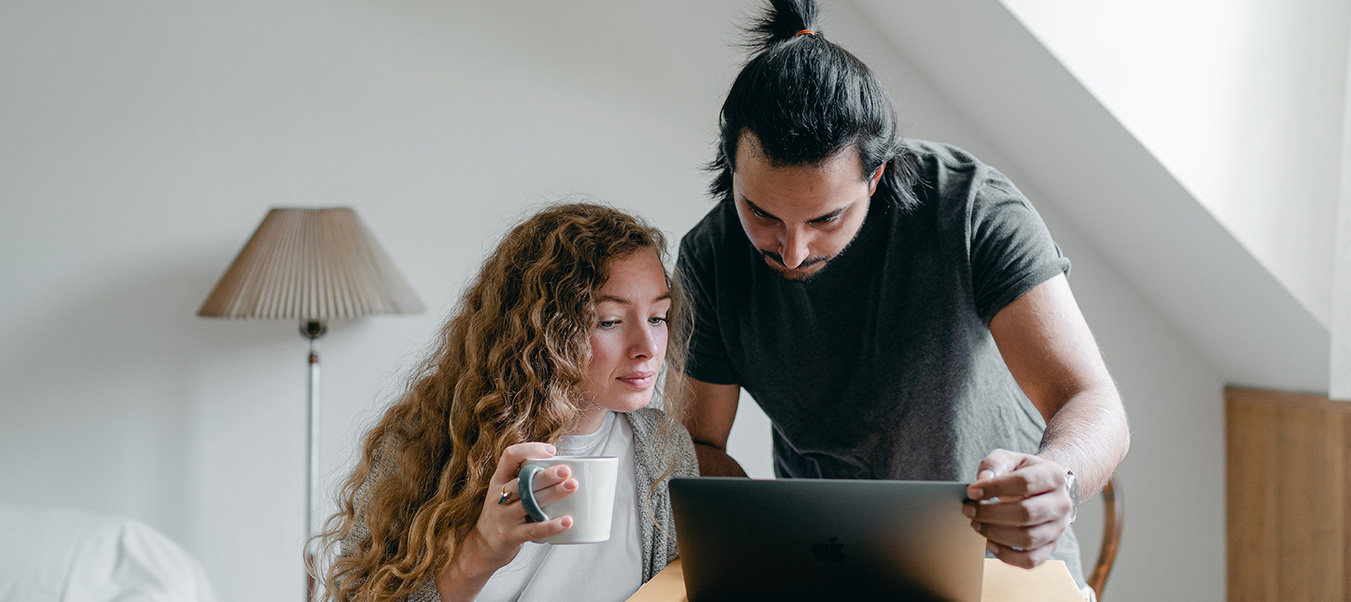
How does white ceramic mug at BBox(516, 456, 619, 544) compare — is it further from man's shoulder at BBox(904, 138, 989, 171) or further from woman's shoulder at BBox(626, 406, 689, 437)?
man's shoulder at BBox(904, 138, 989, 171)

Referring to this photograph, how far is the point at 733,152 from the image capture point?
1097 millimetres

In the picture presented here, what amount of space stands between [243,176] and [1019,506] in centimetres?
204

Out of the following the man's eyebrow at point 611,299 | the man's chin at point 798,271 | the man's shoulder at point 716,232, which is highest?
the man's shoulder at point 716,232

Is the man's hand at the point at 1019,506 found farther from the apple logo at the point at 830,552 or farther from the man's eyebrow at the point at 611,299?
the man's eyebrow at the point at 611,299

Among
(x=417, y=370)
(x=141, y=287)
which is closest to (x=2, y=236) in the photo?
(x=141, y=287)

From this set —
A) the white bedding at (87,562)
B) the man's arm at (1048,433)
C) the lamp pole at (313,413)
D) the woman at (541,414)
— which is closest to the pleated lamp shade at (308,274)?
the lamp pole at (313,413)

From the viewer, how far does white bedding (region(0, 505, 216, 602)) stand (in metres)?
1.62

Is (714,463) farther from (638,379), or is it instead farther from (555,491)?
(555,491)

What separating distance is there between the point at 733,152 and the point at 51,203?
1888 mm

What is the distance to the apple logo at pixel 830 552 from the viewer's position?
2.38 feet

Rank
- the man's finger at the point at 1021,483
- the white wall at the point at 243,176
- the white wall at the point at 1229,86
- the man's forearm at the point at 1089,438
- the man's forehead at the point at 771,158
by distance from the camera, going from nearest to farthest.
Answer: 1. the man's finger at the point at 1021,483
2. the man's forearm at the point at 1089,438
3. the man's forehead at the point at 771,158
4. the white wall at the point at 1229,86
5. the white wall at the point at 243,176

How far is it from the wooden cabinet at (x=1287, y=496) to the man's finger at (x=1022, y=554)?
133cm

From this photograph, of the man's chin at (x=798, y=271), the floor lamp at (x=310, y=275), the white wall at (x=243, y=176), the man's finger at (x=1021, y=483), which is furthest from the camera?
the white wall at (x=243, y=176)

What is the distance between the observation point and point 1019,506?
676mm
